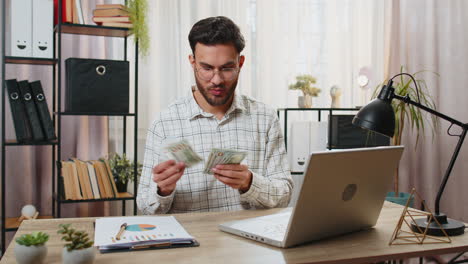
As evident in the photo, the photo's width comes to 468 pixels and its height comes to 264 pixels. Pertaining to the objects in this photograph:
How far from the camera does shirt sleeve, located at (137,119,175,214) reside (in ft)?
5.82

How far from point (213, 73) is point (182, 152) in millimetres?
481

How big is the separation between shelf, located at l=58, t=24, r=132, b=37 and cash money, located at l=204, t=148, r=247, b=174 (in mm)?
1575

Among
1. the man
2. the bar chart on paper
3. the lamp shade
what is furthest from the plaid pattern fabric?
the lamp shade

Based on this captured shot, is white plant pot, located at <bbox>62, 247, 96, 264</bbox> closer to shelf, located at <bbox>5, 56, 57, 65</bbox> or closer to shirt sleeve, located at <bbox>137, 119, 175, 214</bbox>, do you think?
shirt sleeve, located at <bbox>137, 119, 175, 214</bbox>

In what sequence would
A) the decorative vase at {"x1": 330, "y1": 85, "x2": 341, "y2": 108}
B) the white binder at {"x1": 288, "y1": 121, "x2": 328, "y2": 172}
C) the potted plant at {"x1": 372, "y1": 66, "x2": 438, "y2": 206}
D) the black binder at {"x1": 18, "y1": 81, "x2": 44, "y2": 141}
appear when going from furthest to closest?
the decorative vase at {"x1": 330, "y1": 85, "x2": 341, "y2": 108}
the white binder at {"x1": 288, "y1": 121, "x2": 328, "y2": 172}
the potted plant at {"x1": 372, "y1": 66, "x2": 438, "y2": 206}
the black binder at {"x1": 18, "y1": 81, "x2": 44, "y2": 141}

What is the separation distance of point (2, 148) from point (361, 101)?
98.4 inches

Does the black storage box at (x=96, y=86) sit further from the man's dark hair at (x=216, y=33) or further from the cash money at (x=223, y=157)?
the cash money at (x=223, y=157)

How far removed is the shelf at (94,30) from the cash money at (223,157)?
1.57 m

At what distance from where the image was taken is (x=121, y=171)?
119 inches

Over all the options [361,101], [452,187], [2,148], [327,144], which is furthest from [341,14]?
[2,148]

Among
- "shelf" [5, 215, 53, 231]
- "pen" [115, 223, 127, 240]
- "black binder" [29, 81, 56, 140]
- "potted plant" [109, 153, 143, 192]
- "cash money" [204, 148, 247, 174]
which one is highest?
"black binder" [29, 81, 56, 140]

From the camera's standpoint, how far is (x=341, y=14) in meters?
3.81

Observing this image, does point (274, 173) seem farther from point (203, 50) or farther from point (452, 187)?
point (452, 187)

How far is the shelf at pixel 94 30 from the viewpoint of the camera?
282 centimetres
